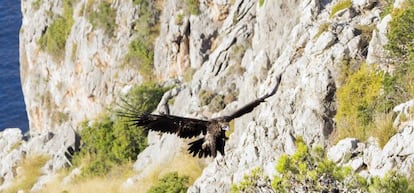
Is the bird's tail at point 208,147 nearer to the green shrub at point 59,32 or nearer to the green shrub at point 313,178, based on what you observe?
the green shrub at point 313,178

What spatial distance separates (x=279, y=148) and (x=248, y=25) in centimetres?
1315

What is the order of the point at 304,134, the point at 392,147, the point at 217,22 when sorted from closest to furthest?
1. the point at 392,147
2. the point at 304,134
3. the point at 217,22

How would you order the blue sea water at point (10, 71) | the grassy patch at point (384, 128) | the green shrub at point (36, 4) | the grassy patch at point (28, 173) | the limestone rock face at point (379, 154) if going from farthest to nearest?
the blue sea water at point (10, 71)
the green shrub at point (36, 4)
the grassy patch at point (28, 173)
the grassy patch at point (384, 128)
the limestone rock face at point (379, 154)

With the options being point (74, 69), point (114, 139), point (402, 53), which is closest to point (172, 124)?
point (402, 53)

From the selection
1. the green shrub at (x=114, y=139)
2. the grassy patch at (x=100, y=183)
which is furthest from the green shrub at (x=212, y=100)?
the grassy patch at (x=100, y=183)

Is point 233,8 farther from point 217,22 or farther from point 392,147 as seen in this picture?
point 392,147

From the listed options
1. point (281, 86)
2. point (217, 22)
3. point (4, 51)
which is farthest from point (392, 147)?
point (4, 51)

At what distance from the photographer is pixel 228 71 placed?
27484 millimetres

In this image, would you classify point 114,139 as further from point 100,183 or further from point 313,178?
point 313,178

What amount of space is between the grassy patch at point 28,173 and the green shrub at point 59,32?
34.6ft

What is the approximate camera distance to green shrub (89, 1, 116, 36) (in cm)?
3988

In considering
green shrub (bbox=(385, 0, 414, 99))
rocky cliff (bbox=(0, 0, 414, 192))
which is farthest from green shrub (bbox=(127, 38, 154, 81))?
green shrub (bbox=(385, 0, 414, 99))

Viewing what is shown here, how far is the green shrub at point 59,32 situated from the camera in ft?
145

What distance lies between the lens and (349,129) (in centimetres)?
1536
